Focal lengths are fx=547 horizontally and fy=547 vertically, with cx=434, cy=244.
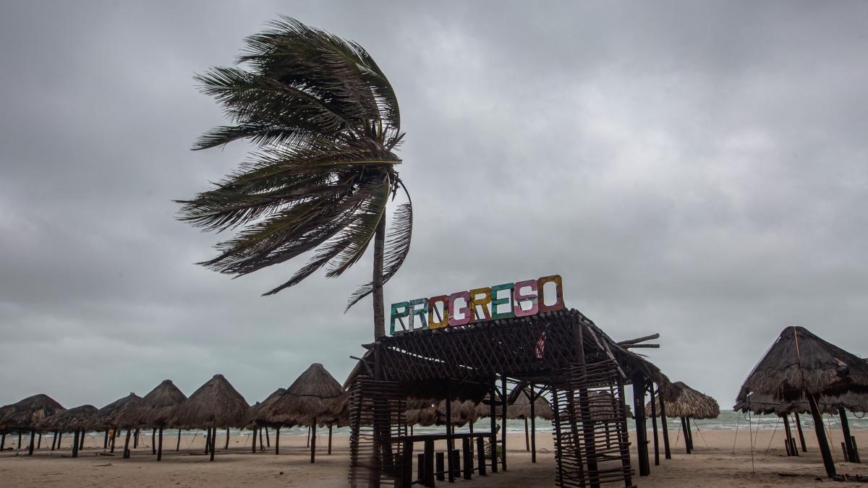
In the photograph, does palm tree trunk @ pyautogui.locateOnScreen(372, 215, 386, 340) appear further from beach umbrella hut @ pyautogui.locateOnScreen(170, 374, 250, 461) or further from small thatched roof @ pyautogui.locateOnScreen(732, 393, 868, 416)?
beach umbrella hut @ pyautogui.locateOnScreen(170, 374, 250, 461)

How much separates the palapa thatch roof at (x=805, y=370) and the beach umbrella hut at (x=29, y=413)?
33.8m

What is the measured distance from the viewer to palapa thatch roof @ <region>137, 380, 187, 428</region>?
906 inches

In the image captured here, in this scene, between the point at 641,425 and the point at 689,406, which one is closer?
the point at 641,425

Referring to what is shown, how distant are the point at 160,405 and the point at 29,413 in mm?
11977

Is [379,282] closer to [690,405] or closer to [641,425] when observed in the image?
[641,425]

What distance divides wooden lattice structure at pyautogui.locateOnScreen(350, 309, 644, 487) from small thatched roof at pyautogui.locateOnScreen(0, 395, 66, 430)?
27.7m

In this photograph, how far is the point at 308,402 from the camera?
2164cm

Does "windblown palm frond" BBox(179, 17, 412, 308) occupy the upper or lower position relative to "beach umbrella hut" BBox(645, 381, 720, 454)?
upper

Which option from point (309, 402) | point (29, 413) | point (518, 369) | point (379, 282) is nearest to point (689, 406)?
point (518, 369)

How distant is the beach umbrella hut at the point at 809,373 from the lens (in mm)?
11664

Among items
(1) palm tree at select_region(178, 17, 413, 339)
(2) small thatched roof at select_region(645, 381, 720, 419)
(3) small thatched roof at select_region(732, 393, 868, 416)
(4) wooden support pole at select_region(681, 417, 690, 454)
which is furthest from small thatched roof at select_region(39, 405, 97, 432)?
(3) small thatched roof at select_region(732, 393, 868, 416)

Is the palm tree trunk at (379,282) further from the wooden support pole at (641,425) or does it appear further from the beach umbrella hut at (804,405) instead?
the beach umbrella hut at (804,405)

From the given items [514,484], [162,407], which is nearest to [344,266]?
[514,484]

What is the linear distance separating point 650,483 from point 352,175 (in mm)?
9516
